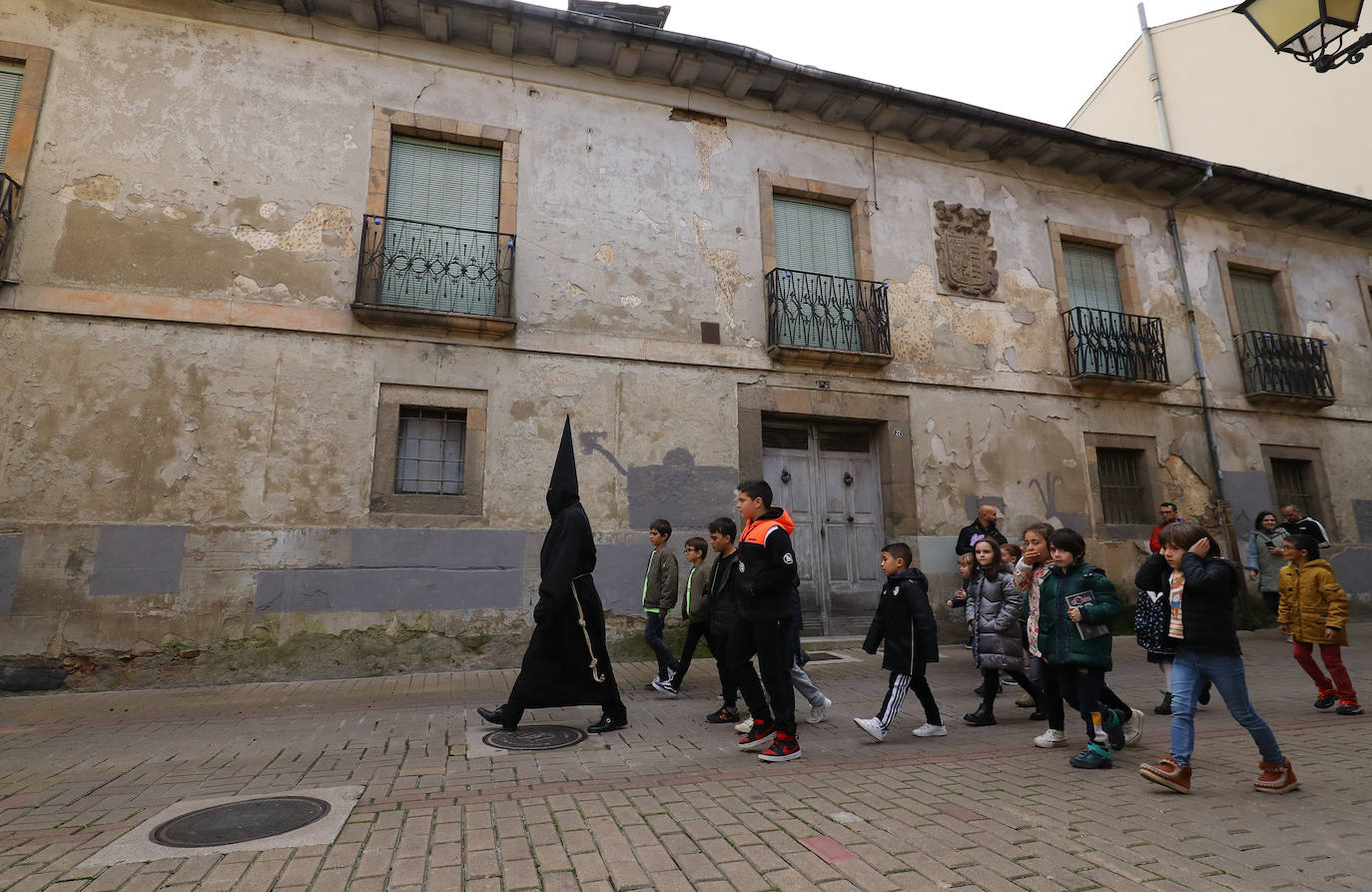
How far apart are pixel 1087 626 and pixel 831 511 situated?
229 inches

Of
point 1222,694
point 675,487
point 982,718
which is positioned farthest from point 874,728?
point 675,487

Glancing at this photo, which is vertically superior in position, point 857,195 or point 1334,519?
point 857,195

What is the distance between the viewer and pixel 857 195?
429 inches

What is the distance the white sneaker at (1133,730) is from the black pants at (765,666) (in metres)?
2.27

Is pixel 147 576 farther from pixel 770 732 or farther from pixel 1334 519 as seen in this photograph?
pixel 1334 519

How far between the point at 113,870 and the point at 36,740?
10.9 feet

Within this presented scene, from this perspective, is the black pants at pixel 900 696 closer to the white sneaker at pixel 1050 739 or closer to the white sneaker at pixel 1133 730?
the white sneaker at pixel 1050 739

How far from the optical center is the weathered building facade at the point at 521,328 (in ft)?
24.4

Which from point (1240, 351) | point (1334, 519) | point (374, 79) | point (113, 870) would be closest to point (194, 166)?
point (374, 79)

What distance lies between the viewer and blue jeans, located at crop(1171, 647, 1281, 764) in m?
3.62

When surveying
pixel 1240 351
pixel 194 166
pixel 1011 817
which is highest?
pixel 194 166

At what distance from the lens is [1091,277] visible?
40.2 ft

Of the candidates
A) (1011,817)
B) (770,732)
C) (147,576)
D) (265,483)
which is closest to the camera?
(1011,817)

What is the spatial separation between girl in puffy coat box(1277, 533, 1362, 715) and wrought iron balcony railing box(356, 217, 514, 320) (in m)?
8.10
